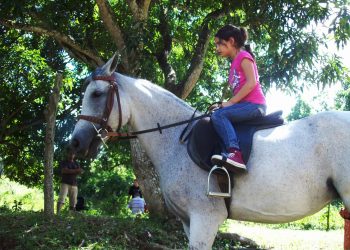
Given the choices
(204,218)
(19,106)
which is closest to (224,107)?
(204,218)

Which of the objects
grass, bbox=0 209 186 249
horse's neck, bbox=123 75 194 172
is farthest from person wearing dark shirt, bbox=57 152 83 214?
horse's neck, bbox=123 75 194 172

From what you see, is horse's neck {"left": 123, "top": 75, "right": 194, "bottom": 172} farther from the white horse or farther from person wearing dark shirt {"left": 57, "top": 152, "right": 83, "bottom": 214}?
person wearing dark shirt {"left": 57, "top": 152, "right": 83, "bottom": 214}

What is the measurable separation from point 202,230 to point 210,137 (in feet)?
2.84

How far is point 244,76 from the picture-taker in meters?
4.39

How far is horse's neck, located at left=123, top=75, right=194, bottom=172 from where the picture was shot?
4625 millimetres

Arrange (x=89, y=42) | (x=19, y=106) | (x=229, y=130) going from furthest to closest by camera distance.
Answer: (x=19, y=106)
(x=89, y=42)
(x=229, y=130)

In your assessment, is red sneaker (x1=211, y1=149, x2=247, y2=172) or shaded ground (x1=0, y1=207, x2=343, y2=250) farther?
shaded ground (x1=0, y1=207, x2=343, y2=250)

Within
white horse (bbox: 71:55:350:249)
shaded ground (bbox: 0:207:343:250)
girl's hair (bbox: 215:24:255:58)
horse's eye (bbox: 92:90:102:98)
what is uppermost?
girl's hair (bbox: 215:24:255:58)

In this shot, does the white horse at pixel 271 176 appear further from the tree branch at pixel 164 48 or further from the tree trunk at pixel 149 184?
the tree branch at pixel 164 48

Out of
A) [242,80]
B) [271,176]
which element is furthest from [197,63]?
[271,176]

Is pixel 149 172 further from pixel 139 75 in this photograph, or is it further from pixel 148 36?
pixel 148 36

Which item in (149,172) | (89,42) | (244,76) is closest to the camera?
(244,76)

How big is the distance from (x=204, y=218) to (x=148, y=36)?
21.5ft

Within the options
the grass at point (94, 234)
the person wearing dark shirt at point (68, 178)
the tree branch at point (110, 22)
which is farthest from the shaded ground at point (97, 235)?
the tree branch at point (110, 22)
